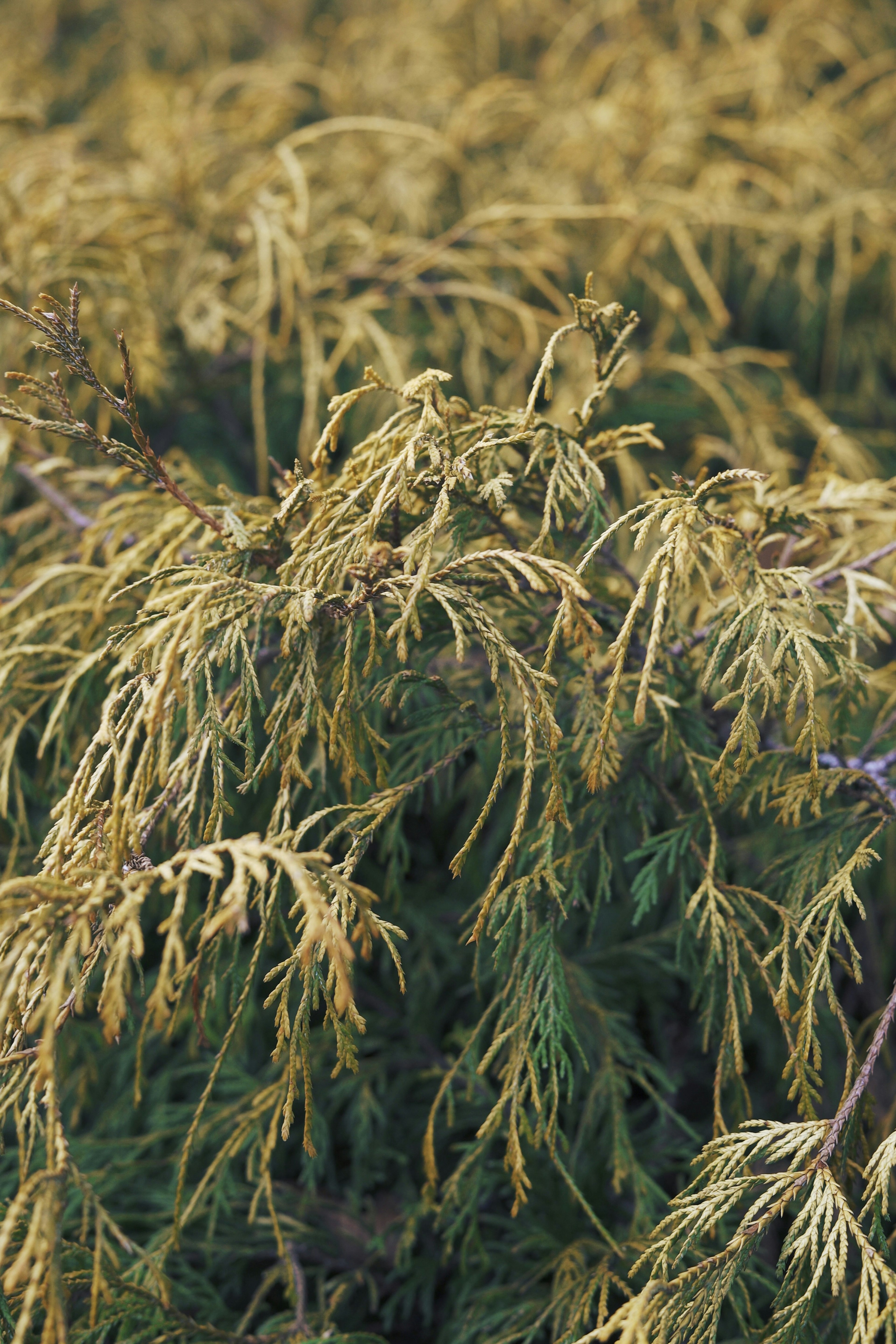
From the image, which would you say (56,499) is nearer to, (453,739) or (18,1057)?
(453,739)

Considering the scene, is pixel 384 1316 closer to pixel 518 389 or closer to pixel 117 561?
pixel 117 561

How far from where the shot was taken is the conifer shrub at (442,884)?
0.91 metres

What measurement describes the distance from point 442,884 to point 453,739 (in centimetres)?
71

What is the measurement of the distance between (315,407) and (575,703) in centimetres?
85

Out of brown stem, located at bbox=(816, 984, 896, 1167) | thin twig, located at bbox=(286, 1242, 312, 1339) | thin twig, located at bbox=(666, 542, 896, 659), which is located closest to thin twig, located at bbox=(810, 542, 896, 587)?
thin twig, located at bbox=(666, 542, 896, 659)

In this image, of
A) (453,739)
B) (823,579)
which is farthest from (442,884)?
(823,579)

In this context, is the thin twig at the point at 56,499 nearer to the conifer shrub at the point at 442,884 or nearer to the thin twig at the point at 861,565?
the conifer shrub at the point at 442,884

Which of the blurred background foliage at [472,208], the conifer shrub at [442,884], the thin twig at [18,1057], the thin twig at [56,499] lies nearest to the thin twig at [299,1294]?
the conifer shrub at [442,884]

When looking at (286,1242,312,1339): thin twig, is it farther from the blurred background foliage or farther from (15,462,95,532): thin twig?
the blurred background foliage

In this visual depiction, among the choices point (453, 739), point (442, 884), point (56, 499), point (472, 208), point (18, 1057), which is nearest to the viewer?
point (18, 1057)

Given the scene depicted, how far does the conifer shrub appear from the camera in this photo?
915mm

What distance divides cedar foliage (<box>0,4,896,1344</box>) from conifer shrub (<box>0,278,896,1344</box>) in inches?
0.5

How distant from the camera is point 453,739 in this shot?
1212mm

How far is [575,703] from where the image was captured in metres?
1.25
